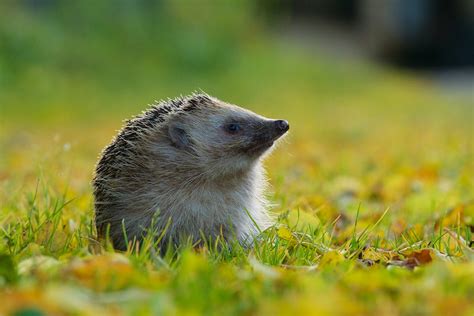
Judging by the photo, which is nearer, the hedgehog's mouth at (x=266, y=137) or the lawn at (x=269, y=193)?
the lawn at (x=269, y=193)

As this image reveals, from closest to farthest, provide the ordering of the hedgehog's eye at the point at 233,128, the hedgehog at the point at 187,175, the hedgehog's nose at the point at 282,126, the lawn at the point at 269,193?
the lawn at the point at 269,193 → the hedgehog at the point at 187,175 → the hedgehog's nose at the point at 282,126 → the hedgehog's eye at the point at 233,128

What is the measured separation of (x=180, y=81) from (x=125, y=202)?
33.4 ft

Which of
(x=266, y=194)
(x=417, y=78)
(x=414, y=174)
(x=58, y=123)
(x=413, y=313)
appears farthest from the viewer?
(x=417, y=78)

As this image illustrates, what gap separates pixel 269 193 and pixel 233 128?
49 cm

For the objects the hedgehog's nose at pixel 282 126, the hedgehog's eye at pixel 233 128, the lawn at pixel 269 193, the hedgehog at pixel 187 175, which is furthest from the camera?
the hedgehog's eye at pixel 233 128

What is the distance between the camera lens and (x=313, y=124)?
1048 centimetres

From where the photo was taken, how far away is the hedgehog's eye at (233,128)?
3.95 meters

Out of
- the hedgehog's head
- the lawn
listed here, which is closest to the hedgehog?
the hedgehog's head

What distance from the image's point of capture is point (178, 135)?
3863mm

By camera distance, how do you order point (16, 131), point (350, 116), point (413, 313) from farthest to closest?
point (350, 116) → point (16, 131) → point (413, 313)

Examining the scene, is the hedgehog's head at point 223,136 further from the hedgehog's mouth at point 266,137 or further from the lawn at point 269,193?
the lawn at point 269,193

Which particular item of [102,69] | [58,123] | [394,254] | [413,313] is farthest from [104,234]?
[102,69]

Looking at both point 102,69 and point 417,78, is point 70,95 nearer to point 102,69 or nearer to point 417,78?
point 102,69

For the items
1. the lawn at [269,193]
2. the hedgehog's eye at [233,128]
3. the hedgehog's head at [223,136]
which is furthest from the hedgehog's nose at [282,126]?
the lawn at [269,193]
